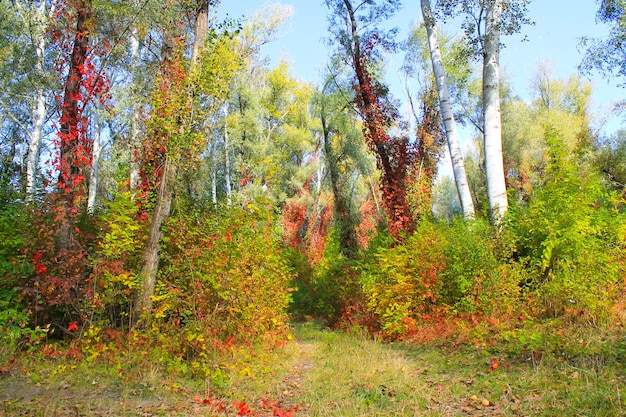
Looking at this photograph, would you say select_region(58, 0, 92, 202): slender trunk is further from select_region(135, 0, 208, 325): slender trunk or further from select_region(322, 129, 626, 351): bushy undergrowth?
select_region(322, 129, 626, 351): bushy undergrowth

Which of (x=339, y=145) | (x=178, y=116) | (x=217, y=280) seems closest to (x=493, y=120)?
(x=178, y=116)

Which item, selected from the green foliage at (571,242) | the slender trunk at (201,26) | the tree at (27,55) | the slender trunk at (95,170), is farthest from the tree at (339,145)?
the tree at (27,55)

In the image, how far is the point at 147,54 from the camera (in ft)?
54.6

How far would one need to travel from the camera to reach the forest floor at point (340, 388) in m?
3.71

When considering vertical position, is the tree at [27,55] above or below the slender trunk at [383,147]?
above

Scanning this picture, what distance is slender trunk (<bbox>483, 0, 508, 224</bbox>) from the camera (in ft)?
26.7

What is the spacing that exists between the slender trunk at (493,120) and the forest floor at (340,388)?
3505mm

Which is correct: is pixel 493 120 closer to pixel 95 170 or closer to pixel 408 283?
pixel 408 283

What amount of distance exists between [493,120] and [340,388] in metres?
6.29

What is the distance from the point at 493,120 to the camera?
27.7 feet

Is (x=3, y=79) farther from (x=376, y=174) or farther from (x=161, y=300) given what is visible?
(x=376, y=174)

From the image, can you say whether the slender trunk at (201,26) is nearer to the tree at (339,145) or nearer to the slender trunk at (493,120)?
the slender trunk at (493,120)

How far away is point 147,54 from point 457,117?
1669 cm

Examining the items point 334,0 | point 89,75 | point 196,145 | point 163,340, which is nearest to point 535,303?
point 163,340
